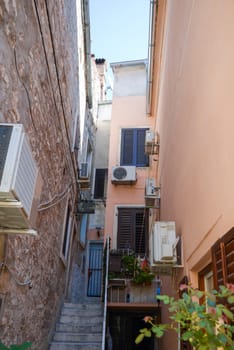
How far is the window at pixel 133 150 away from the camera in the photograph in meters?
9.98

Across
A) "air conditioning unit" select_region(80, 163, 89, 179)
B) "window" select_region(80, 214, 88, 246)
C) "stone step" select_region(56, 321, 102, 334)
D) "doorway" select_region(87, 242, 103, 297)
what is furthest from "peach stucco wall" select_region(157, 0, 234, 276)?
"doorway" select_region(87, 242, 103, 297)

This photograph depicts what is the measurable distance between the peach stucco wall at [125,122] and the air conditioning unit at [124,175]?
0.18 meters

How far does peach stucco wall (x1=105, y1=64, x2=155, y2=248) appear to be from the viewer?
930cm

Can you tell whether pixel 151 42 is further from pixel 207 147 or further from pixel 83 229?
Answer: pixel 207 147

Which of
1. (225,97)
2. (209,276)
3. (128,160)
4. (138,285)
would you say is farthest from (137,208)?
(225,97)

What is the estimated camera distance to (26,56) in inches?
144

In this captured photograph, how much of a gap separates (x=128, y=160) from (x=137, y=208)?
1.74 m

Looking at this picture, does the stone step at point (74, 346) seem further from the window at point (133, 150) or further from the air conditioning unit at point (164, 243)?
the window at point (133, 150)

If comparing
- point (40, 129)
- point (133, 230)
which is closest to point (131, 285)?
point (133, 230)

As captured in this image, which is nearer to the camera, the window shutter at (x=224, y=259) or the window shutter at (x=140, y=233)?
the window shutter at (x=224, y=259)

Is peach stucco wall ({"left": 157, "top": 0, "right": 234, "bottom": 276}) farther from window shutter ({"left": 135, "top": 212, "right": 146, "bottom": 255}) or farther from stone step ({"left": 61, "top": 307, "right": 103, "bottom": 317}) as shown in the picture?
window shutter ({"left": 135, "top": 212, "right": 146, "bottom": 255})

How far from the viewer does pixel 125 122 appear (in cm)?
1066

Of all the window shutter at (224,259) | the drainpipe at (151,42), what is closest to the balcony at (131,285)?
the window shutter at (224,259)

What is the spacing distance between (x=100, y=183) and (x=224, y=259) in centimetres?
1023
